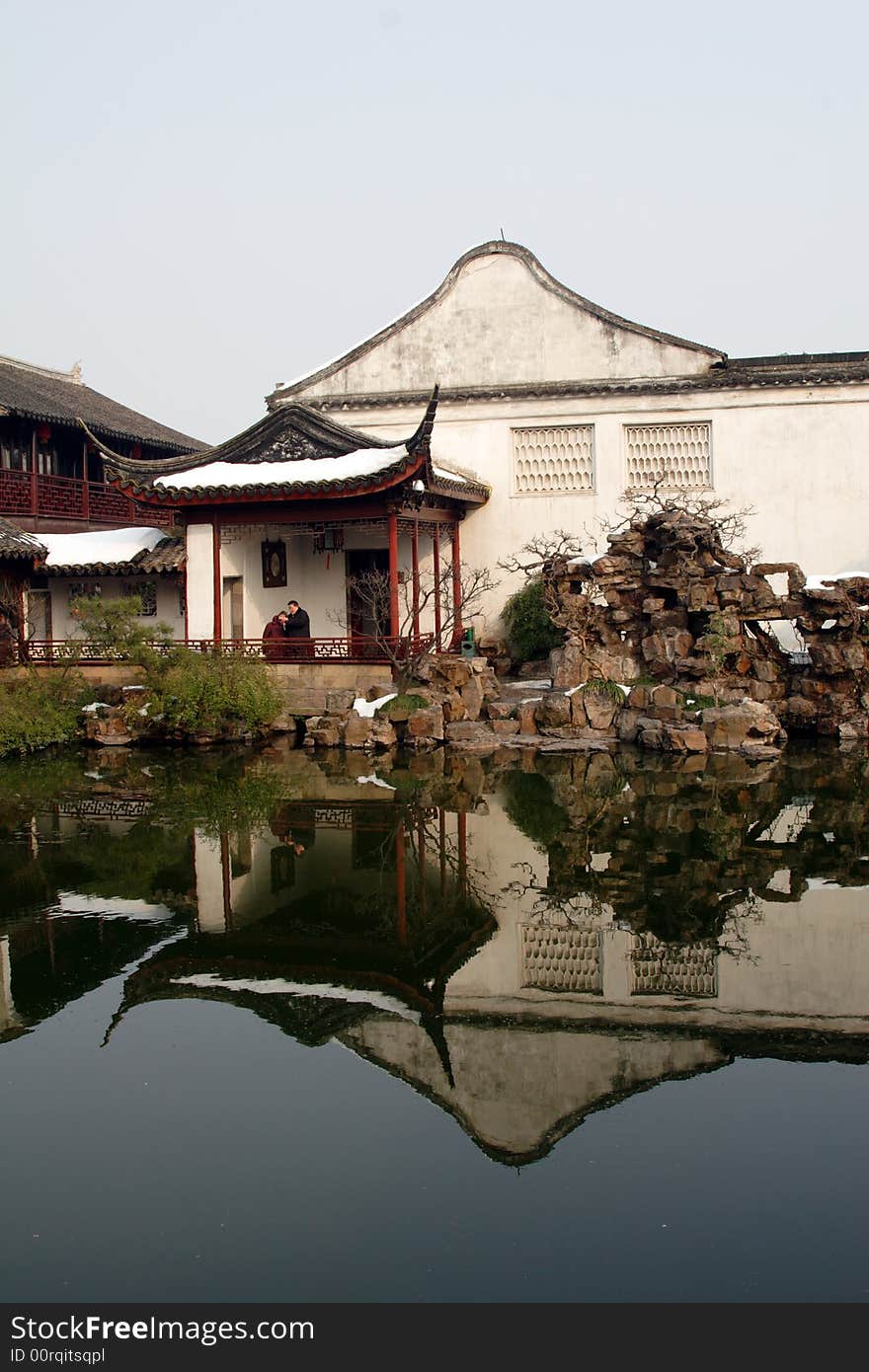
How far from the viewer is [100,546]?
21094 millimetres

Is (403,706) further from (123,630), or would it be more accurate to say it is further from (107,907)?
(107,907)

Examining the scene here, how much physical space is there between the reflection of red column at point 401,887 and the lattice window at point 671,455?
39.8ft

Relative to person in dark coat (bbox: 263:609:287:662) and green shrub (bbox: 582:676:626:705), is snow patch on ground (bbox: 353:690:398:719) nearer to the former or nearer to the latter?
person in dark coat (bbox: 263:609:287:662)

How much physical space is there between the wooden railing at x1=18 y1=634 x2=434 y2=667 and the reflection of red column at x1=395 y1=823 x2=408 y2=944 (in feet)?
21.9

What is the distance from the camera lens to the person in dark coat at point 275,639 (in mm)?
18031

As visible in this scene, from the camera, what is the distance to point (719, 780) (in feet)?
42.7

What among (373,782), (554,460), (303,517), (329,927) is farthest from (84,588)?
(329,927)

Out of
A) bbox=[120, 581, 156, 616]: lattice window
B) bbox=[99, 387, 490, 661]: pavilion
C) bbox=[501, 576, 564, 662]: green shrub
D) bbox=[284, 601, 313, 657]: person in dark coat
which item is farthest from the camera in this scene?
bbox=[120, 581, 156, 616]: lattice window

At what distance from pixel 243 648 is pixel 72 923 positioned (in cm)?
993

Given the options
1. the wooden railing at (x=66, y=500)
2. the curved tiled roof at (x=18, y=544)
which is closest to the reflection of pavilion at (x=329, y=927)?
the curved tiled roof at (x=18, y=544)

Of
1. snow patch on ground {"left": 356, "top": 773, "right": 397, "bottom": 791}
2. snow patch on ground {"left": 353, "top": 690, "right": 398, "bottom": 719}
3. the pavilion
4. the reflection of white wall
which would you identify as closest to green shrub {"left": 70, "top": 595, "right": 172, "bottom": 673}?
the pavilion

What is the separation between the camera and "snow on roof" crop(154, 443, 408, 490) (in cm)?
1773

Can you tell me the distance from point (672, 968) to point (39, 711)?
37.2 feet

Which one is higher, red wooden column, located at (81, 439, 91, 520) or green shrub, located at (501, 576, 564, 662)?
red wooden column, located at (81, 439, 91, 520)
